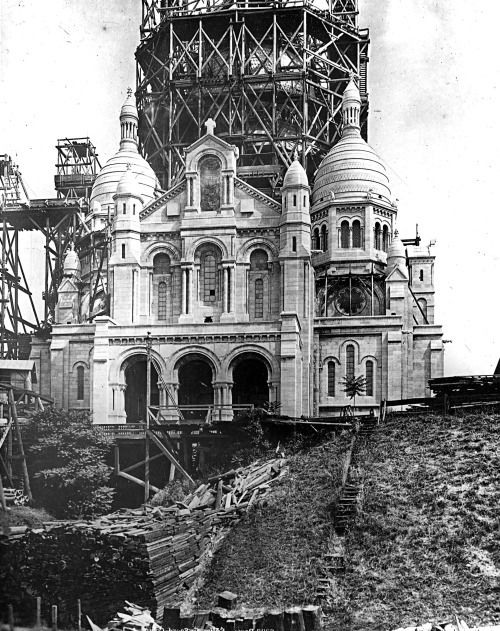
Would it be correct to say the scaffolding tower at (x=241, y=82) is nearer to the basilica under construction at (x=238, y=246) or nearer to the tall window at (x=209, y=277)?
the basilica under construction at (x=238, y=246)

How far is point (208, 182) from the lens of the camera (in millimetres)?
53875

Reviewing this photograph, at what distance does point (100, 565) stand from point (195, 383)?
84.0 feet

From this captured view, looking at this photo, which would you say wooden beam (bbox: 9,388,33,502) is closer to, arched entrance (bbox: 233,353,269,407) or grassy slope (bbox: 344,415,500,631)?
grassy slope (bbox: 344,415,500,631)

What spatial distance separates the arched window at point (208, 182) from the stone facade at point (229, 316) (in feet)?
0.26

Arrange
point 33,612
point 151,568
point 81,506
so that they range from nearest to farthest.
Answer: point 33,612 → point 151,568 → point 81,506

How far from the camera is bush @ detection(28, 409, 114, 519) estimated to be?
35.9 m

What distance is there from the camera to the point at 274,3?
226 feet

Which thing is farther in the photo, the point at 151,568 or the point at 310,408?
the point at 310,408

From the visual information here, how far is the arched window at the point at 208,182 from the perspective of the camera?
5378 centimetres

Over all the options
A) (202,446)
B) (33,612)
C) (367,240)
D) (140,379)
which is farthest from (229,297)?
(33,612)

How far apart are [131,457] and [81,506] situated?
271 inches

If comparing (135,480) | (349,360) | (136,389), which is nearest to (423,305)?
(349,360)

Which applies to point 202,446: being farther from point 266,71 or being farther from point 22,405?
point 266,71

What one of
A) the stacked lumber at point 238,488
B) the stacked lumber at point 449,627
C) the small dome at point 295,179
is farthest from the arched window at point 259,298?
the stacked lumber at point 449,627
